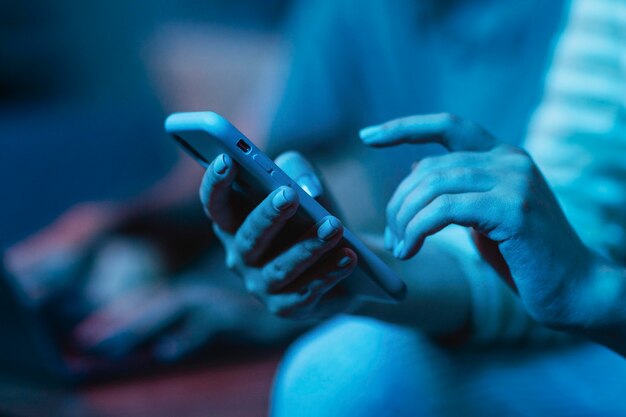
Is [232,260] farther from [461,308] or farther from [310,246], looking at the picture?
[461,308]

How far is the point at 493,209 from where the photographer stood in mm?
326

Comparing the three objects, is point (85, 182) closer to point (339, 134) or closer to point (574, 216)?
point (339, 134)

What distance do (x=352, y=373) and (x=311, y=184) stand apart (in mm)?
162

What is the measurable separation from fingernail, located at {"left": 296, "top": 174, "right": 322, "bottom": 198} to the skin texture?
0.05 metres

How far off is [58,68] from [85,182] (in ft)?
0.65

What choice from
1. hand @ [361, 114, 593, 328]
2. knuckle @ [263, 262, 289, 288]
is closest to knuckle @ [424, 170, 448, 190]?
hand @ [361, 114, 593, 328]

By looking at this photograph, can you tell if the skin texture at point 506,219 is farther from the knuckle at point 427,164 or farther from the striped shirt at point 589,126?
the striped shirt at point 589,126

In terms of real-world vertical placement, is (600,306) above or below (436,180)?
below

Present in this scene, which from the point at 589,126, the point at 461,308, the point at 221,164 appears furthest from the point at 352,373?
the point at 589,126

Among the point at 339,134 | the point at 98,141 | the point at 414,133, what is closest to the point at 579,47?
the point at 414,133

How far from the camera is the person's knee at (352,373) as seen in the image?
418mm

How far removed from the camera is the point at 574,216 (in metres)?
0.54

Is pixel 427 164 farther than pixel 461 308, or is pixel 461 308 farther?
pixel 461 308

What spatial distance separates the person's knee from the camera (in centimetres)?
42
